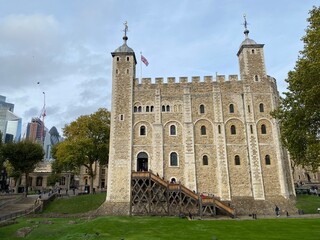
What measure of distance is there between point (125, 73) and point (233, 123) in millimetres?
15991

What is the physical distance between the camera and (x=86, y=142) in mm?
37906

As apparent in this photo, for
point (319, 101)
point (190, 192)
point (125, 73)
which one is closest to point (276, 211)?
point (190, 192)

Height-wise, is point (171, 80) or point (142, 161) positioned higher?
point (171, 80)

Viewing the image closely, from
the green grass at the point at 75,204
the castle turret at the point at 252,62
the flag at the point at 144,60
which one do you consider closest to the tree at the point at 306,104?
the castle turret at the point at 252,62

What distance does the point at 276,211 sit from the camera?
26469mm

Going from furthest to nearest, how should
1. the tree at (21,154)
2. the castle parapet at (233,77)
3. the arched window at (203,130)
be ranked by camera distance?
the tree at (21,154)
the castle parapet at (233,77)
the arched window at (203,130)

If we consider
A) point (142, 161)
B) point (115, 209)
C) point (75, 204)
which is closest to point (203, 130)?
point (142, 161)

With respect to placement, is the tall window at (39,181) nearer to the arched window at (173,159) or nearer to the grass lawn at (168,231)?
the grass lawn at (168,231)

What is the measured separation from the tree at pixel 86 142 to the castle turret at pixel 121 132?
7448 mm

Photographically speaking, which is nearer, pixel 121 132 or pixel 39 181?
pixel 121 132

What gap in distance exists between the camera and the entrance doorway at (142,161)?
32.8m

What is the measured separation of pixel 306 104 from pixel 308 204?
58.9 feet

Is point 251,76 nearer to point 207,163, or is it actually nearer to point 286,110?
point 207,163

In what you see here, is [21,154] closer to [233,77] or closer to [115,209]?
[115,209]
